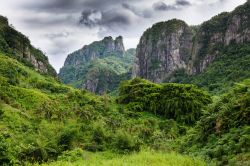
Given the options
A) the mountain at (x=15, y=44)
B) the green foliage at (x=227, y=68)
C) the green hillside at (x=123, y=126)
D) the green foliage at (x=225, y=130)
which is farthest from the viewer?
the green foliage at (x=227, y=68)

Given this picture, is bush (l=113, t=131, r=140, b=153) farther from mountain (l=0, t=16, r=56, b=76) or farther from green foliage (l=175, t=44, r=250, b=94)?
green foliage (l=175, t=44, r=250, b=94)

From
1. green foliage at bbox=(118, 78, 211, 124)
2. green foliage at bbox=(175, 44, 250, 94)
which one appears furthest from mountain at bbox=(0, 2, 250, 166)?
green foliage at bbox=(175, 44, 250, 94)

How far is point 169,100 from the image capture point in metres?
66.0

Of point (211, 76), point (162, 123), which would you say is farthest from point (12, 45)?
point (211, 76)

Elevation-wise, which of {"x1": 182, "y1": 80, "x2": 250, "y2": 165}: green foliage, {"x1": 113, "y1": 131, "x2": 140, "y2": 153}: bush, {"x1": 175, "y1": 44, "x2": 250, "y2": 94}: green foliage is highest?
{"x1": 175, "y1": 44, "x2": 250, "y2": 94}: green foliage

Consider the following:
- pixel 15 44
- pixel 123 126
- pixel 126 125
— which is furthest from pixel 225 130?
pixel 15 44

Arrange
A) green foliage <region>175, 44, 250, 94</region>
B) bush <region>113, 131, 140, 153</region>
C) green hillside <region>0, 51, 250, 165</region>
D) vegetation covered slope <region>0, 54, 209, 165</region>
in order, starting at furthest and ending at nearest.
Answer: green foliage <region>175, 44, 250, 94</region>, vegetation covered slope <region>0, 54, 209, 165</region>, bush <region>113, 131, 140, 153</region>, green hillside <region>0, 51, 250, 165</region>

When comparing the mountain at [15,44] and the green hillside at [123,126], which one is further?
the mountain at [15,44]

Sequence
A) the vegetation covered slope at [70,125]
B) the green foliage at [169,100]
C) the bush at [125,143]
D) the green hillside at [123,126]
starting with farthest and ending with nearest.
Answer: the green foliage at [169,100] → the vegetation covered slope at [70,125] → the bush at [125,143] → the green hillside at [123,126]

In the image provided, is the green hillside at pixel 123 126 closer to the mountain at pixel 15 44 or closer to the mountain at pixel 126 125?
the mountain at pixel 126 125

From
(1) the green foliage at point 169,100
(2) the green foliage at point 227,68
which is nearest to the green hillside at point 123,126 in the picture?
Answer: (1) the green foliage at point 169,100

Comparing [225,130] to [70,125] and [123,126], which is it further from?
[123,126]

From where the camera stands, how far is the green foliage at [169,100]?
2473 inches

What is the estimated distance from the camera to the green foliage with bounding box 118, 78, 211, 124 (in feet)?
206
